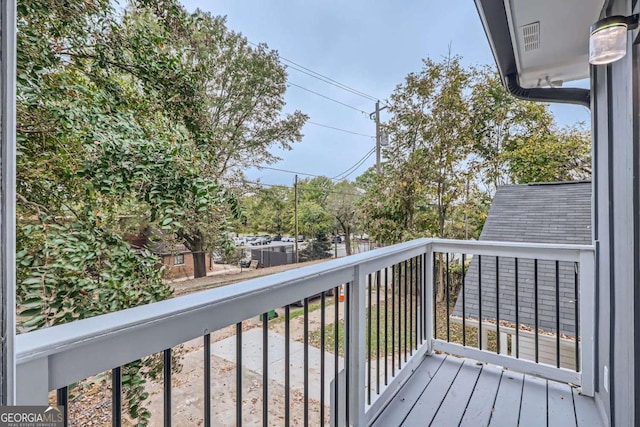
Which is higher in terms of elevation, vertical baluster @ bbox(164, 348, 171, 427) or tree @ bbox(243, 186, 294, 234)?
tree @ bbox(243, 186, 294, 234)

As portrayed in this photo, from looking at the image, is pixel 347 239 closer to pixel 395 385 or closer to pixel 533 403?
pixel 395 385

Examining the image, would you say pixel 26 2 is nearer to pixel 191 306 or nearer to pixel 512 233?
pixel 191 306

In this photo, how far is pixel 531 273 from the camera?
14.0 feet

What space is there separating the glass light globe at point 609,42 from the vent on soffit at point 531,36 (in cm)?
77

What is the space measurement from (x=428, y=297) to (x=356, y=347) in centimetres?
118

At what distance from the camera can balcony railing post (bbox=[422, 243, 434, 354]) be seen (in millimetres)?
2549

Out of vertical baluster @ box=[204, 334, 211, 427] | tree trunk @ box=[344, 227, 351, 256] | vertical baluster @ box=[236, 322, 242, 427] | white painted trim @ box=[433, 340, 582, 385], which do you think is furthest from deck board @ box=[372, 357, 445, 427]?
tree trunk @ box=[344, 227, 351, 256]

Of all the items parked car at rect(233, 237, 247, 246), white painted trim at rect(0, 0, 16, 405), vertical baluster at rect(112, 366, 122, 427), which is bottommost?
parked car at rect(233, 237, 247, 246)

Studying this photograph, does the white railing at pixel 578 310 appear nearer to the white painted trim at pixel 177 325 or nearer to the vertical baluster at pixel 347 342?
the white painted trim at pixel 177 325

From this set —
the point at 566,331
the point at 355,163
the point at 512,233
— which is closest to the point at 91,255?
the point at 566,331

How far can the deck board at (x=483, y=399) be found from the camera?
5.92 ft

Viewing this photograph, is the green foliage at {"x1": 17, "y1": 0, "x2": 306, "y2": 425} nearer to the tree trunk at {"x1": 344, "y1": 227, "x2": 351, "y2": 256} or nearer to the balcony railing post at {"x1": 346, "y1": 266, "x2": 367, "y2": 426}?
the balcony railing post at {"x1": 346, "y1": 266, "x2": 367, "y2": 426}

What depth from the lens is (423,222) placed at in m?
7.95

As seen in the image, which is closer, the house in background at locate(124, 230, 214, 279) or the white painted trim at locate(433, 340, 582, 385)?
the white painted trim at locate(433, 340, 582, 385)
